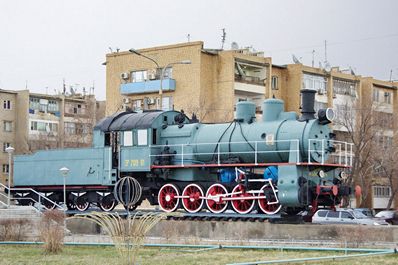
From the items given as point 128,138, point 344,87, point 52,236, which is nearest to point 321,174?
point 128,138

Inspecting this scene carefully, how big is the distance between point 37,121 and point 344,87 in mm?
35686

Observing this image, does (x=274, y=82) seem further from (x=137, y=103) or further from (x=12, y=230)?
(x=12, y=230)

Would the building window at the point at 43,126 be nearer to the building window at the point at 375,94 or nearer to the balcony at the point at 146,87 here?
the balcony at the point at 146,87

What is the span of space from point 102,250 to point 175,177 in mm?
8886

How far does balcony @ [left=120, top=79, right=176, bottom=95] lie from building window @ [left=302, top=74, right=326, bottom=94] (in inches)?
569

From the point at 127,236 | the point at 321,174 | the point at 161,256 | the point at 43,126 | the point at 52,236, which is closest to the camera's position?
the point at 127,236

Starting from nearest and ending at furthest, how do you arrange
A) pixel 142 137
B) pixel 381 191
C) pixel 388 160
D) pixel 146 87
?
pixel 142 137, pixel 388 160, pixel 146 87, pixel 381 191

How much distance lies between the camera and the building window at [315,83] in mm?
74250

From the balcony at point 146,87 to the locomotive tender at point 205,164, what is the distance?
Result: 3160 cm

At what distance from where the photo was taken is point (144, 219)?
19.5m

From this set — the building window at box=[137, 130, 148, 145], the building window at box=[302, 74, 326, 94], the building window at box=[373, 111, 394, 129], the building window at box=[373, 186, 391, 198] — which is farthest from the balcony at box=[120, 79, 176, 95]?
the building window at box=[137, 130, 148, 145]

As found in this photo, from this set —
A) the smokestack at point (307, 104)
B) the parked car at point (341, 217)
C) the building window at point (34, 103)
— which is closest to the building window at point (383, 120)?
the parked car at point (341, 217)

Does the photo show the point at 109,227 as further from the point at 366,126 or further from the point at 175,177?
the point at 366,126

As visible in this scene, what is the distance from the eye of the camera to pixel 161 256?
69.3ft
